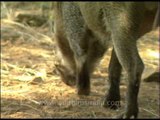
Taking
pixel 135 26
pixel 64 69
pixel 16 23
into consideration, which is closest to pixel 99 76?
pixel 64 69

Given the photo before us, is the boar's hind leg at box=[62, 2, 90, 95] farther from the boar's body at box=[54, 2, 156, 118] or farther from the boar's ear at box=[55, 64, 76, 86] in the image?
the boar's ear at box=[55, 64, 76, 86]

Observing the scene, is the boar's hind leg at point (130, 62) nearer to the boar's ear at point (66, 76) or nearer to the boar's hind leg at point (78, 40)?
the boar's hind leg at point (78, 40)

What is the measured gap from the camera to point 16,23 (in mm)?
8070

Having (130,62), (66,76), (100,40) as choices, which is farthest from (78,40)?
(130,62)

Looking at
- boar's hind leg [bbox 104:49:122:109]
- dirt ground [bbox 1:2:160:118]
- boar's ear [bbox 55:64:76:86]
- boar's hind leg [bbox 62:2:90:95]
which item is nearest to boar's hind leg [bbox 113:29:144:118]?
dirt ground [bbox 1:2:160:118]

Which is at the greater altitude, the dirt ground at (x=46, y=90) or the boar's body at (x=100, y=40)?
the boar's body at (x=100, y=40)

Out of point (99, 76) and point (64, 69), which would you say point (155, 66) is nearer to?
point (99, 76)

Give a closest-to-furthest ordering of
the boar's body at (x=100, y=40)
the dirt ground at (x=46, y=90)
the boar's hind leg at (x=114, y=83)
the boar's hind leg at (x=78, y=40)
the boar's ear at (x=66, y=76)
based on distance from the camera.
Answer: the boar's body at (x=100, y=40) → the dirt ground at (x=46, y=90) → the boar's hind leg at (x=114, y=83) → the boar's hind leg at (x=78, y=40) → the boar's ear at (x=66, y=76)

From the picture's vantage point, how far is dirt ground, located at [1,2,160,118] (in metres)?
4.54

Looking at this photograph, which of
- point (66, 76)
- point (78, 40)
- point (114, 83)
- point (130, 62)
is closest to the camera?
point (130, 62)

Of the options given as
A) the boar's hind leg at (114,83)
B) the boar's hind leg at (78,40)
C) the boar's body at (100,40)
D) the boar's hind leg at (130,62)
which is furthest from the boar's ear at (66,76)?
the boar's hind leg at (130,62)

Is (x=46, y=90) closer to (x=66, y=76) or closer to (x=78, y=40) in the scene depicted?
(x=66, y=76)

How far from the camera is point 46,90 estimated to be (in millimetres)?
5242

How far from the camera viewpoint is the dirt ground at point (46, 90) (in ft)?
14.9
